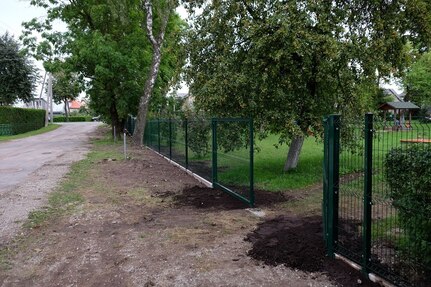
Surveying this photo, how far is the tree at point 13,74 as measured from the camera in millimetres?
43312

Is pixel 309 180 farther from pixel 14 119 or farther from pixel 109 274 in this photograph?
pixel 14 119

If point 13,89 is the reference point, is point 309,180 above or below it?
below

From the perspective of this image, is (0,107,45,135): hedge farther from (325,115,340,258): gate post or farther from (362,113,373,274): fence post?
(362,113,373,274): fence post

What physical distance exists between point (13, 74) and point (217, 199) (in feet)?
136

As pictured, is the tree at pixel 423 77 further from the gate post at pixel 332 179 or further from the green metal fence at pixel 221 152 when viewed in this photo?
the gate post at pixel 332 179

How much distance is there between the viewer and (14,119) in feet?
123

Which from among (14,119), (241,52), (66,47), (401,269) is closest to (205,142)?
(241,52)

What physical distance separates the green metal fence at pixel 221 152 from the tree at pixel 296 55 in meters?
0.89

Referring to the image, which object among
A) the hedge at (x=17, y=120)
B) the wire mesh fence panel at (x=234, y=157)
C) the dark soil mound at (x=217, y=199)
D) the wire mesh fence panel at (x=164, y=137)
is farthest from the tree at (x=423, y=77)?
the dark soil mound at (x=217, y=199)

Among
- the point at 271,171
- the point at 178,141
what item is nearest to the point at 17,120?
the point at 178,141

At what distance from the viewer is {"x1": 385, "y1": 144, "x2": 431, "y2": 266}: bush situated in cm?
380

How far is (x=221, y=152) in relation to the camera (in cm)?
925

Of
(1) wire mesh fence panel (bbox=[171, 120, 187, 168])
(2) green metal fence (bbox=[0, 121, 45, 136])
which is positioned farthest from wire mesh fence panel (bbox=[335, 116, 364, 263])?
(2) green metal fence (bbox=[0, 121, 45, 136])

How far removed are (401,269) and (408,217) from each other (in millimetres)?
571
